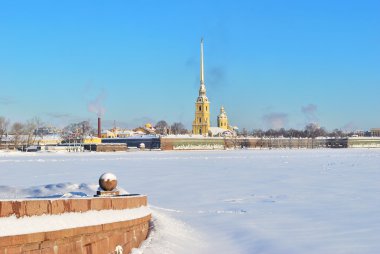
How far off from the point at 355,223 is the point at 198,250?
462 cm

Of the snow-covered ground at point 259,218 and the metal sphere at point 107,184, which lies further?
the snow-covered ground at point 259,218

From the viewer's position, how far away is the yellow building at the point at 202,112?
6836 inches

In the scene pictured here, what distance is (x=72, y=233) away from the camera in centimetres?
745

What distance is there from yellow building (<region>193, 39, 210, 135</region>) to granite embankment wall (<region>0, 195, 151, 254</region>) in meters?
163

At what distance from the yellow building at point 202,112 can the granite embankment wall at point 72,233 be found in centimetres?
16329

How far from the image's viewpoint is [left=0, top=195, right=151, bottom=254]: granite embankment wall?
6.59 meters

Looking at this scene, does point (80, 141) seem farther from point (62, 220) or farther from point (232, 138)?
point (62, 220)

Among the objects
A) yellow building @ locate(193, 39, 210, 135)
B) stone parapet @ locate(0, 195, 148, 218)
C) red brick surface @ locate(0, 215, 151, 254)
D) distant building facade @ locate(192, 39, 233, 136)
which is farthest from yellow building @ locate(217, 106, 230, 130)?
stone parapet @ locate(0, 195, 148, 218)

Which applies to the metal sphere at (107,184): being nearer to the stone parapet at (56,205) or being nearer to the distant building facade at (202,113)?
the stone parapet at (56,205)

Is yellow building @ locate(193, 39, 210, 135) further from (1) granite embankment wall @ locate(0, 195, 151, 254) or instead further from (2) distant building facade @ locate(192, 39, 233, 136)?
(1) granite embankment wall @ locate(0, 195, 151, 254)

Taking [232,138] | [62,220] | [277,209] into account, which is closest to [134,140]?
[232,138]

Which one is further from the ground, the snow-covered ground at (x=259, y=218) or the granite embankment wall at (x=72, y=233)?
the granite embankment wall at (x=72, y=233)

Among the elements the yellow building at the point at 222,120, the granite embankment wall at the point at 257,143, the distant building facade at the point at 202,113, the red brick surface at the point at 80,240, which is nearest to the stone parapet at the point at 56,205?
the red brick surface at the point at 80,240

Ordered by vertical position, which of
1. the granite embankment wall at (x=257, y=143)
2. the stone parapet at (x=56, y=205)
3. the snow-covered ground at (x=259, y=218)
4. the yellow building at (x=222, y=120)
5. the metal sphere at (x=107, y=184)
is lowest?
the snow-covered ground at (x=259, y=218)
